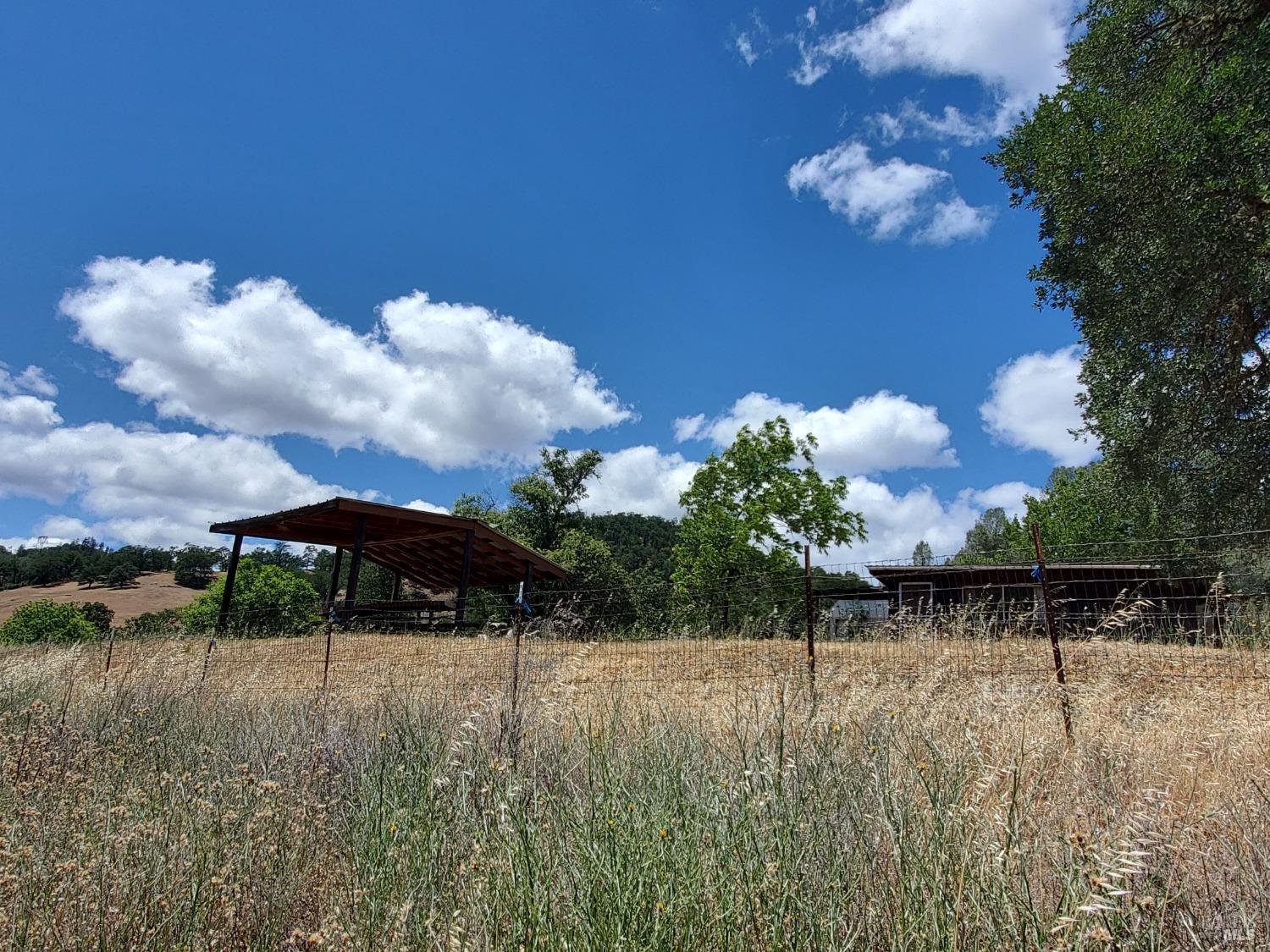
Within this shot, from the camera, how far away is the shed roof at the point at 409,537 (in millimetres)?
15867

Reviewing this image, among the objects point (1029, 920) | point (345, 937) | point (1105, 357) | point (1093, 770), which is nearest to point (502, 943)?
point (345, 937)

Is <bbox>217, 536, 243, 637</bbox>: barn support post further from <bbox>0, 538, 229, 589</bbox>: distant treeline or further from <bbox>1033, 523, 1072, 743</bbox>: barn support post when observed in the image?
<bbox>0, 538, 229, 589</bbox>: distant treeline

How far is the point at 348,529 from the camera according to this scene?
18.3m

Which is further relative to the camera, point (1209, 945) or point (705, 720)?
point (705, 720)

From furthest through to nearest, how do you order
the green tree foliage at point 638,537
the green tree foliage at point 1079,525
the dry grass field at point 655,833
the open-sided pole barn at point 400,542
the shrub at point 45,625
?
the green tree foliage at point 638,537 < the shrub at point 45,625 < the open-sided pole barn at point 400,542 < the green tree foliage at point 1079,525 < the dry grass field at point 655,833

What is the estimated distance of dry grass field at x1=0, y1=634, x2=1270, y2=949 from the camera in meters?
1.86

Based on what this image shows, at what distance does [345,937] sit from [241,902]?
748 mm

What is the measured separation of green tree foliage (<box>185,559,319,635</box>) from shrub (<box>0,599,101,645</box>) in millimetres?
2466

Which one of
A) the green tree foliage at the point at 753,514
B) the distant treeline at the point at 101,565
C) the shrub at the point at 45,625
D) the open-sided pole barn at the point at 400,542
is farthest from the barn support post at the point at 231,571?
the distant treeline at the point at 101,565

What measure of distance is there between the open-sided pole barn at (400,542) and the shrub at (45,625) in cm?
389

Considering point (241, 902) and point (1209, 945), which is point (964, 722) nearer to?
point (1209, 945)

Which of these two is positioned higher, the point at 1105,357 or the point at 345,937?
the point at 1105,357

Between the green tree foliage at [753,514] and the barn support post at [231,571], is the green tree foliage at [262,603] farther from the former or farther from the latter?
the green tree foliage at [753,514]

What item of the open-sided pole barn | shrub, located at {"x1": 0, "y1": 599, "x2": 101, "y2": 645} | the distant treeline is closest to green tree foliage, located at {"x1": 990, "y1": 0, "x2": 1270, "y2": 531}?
the open-sided pole barn
